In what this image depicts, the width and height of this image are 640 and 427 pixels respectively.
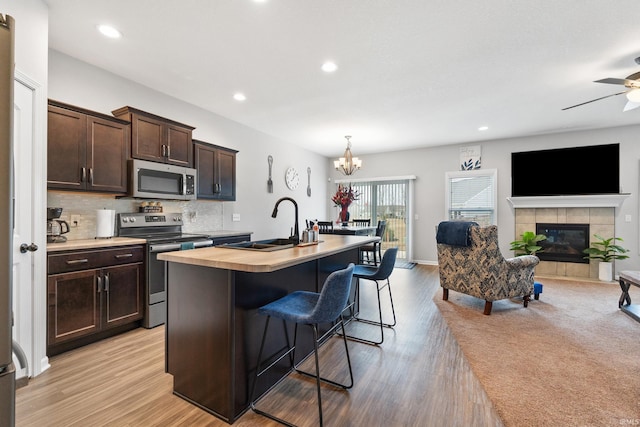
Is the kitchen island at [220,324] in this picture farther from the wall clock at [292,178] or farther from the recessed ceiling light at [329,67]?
the wall clock at [292,178]

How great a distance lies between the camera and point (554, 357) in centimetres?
241

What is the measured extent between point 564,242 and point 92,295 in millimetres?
7162

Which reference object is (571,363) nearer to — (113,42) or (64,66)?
(113,42)

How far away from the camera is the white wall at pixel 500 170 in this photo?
5.06 meters

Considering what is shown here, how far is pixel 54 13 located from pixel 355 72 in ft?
8.61

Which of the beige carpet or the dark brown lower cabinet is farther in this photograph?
the dark brown lower cabinet

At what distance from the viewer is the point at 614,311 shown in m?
3.53

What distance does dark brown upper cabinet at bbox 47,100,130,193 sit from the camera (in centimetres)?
252

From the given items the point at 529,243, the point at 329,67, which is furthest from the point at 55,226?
the point at 529,243

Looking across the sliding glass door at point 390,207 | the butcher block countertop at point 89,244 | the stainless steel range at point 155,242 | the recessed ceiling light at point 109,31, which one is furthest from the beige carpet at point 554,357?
the recessed ceiling light at point 109,31

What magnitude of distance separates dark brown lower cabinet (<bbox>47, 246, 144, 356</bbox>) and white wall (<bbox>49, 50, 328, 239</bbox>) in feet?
4.53

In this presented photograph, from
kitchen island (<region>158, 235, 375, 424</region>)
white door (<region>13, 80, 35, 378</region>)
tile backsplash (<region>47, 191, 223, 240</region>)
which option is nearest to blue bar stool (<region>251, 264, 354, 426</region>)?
kitchen island (<region>158, 235, 375, 424</region>)

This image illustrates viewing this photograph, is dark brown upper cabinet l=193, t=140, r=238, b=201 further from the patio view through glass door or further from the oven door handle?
the patio view through glass door

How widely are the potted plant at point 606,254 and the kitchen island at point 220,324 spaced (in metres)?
5.56
